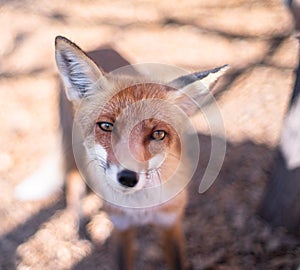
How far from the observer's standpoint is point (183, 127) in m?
2.84

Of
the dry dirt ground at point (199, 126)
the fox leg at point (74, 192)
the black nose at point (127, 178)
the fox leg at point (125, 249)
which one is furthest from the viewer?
the fox leg at point (74, 192)

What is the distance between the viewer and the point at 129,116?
8.44ft

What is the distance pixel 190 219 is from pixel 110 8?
91.9 inches

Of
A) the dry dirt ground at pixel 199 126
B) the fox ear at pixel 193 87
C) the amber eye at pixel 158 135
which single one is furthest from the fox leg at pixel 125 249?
the fox ear at pixel 193 87

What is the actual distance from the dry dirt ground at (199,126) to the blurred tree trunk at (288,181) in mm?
95

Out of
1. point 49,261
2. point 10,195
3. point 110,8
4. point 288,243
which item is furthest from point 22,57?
point 288,243

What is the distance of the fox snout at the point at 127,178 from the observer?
245cm

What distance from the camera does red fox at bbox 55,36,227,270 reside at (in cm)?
253

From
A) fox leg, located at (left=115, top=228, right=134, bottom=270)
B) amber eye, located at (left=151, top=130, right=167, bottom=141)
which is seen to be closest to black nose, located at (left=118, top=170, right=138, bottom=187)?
amber eye, located at (left=151, top=130, right=167, bottom=141)

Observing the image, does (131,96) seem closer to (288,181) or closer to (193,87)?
(193,87)

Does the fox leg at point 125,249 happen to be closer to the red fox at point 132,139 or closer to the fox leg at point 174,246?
the red fox at point 132,139

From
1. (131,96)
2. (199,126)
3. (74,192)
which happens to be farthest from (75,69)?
(199,126)

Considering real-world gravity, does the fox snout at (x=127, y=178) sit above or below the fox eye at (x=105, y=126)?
below

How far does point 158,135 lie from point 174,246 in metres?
0.72
